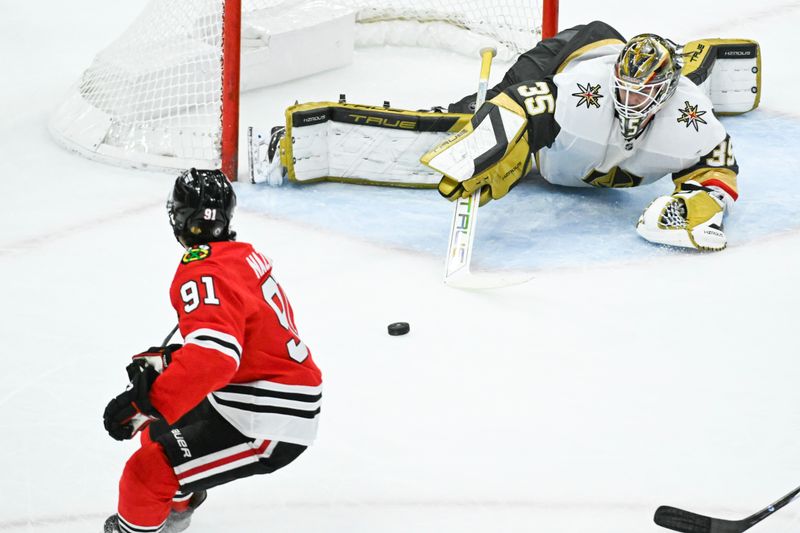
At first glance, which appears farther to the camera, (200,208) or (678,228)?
(678,228)

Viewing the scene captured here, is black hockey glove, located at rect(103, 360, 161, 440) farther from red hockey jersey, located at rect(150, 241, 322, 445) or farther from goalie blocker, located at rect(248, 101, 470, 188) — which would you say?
goalie blocker, located at rect(248, 101, 470, 188)

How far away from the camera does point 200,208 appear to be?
94.1 inches

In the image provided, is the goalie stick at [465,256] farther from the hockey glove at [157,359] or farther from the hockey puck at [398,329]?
the hockey glove at [157,359]

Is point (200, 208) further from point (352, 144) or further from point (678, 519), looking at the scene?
point (352, 144)

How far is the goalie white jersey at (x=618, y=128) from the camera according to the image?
4.29 metres

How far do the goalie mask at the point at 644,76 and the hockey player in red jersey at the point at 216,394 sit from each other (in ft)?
6.65

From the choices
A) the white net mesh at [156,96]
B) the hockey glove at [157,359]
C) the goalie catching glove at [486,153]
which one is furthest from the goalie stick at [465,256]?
the hockey glove at [157,359]

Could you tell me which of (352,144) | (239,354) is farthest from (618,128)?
(239,354)

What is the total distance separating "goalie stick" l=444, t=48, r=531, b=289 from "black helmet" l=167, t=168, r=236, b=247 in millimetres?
1630

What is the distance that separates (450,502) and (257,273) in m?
0.81

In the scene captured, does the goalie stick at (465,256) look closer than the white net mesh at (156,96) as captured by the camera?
Yes

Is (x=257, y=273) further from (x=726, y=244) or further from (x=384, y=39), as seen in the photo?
(x=384, y=39)

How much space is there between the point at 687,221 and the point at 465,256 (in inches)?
30.3

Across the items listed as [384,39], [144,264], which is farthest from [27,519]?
[384,39]
